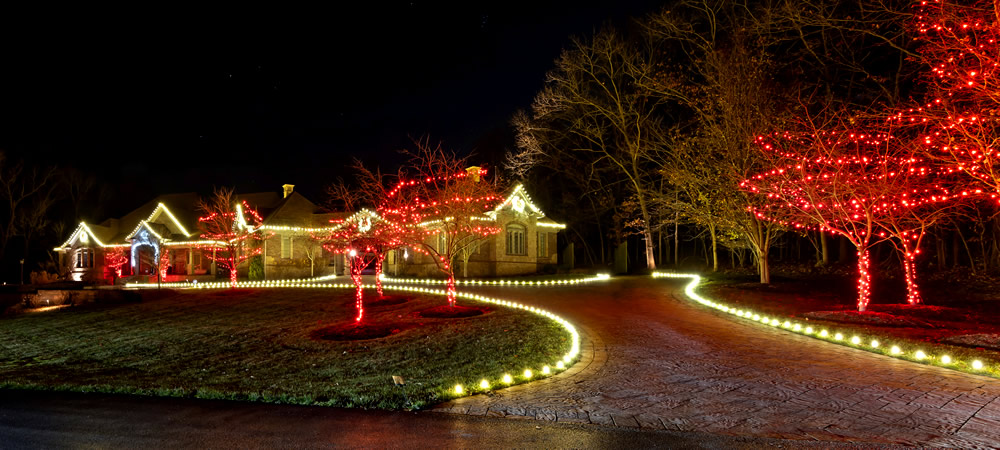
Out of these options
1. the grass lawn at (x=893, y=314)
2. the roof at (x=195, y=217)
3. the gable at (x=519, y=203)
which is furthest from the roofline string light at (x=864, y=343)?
the gable at (x=519, y=203)

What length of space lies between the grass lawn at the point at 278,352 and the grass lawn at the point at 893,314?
5.41 meters

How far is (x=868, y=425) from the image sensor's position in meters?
5.58

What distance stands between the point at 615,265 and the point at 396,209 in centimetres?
2335

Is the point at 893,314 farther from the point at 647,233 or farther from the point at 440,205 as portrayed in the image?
the point at 647,233

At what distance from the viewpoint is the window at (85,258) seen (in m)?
39.7

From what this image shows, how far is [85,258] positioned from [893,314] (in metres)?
45.5

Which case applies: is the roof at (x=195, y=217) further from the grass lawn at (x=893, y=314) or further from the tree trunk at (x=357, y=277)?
the grass lawn at (x=893, y=314)

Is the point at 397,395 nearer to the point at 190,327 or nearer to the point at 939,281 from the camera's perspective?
the point at 190,327

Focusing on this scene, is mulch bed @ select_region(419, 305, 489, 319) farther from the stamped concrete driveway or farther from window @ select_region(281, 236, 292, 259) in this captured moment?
window @ select_region(281, 236, 292, 259)

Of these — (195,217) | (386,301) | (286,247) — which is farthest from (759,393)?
(195,217)

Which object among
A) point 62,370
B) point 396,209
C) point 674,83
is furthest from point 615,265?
point 62,370

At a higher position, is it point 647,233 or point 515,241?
point 647,233

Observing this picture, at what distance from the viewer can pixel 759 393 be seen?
684cm

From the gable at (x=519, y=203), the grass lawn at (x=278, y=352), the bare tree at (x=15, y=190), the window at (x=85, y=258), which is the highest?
the bare tree at (x=15, y=190)
